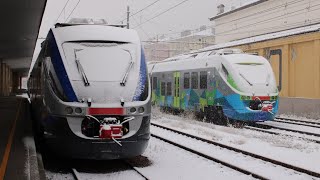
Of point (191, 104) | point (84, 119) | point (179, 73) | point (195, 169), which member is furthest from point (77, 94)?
point (179, 73)

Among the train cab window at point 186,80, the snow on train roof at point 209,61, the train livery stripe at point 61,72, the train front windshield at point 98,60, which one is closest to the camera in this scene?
the train livery stripe at point 61,72

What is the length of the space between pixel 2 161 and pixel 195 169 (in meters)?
3.44

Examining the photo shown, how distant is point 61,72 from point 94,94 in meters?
0.76

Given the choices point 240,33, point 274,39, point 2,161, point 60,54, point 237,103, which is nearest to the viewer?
point 2,161

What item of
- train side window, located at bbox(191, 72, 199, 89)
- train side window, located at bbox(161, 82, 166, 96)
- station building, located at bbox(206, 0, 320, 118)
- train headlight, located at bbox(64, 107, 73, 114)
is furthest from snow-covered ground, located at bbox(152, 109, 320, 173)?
station building, located at bbox(206, 0, 320, 118)

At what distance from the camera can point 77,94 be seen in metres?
7.57

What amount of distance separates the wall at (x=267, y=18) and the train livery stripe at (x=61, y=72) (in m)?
24.4

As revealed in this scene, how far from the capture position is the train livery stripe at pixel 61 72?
24.9ft

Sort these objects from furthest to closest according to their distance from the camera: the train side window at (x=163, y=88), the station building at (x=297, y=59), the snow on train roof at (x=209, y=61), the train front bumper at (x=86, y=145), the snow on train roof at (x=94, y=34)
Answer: the train side window at (x=163, y=88)
the station building at (x=297, y=59)
the snow on train roof at (x=209, y=61)
the snow on train roof at (x=94, y=34)
the train front bumper at (x=86, y=145)

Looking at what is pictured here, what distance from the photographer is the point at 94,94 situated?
25.0 feet

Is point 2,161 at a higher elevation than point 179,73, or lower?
lower

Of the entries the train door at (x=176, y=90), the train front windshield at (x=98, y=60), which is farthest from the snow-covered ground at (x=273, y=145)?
the train door at (x=176, y=90)

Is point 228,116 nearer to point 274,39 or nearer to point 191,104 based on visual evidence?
point 191,104

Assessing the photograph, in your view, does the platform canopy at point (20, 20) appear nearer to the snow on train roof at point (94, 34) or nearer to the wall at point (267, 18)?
the snow on train roof at point (94, 34)
